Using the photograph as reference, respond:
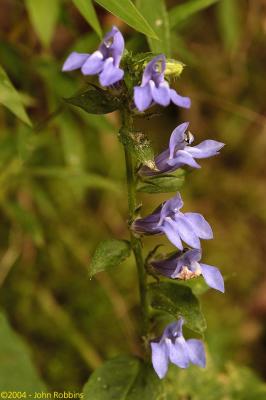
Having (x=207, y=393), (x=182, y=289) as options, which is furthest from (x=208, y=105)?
(x=182, y=289)

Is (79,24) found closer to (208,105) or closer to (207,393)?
(208,105)

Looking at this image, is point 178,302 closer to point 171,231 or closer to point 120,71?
point 171,231

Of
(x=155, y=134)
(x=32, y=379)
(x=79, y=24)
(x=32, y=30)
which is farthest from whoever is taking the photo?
(x=155, y=134)

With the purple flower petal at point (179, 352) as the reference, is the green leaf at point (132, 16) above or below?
above

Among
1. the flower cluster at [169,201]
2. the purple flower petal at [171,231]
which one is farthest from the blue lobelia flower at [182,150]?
the purple flower petal at [171,231]

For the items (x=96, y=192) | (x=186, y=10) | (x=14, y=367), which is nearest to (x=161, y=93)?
(x=186, y=10)

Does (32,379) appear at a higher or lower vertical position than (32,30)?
lower

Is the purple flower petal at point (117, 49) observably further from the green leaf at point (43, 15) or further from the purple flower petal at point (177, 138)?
the green leaf at point (43, 15)
